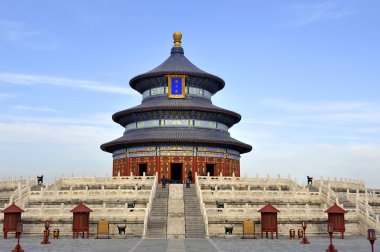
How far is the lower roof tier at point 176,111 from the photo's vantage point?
58.9 metres

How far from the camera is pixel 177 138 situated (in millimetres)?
56219

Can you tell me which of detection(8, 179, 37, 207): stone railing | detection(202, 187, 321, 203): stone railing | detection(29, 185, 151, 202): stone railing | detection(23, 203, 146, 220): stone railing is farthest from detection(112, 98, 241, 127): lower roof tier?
detection(23, 203, 146, 220): stone railing

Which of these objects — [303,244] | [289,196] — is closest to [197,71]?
[289,196]

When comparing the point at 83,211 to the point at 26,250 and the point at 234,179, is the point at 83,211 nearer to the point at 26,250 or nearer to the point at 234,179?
the point at 26,250

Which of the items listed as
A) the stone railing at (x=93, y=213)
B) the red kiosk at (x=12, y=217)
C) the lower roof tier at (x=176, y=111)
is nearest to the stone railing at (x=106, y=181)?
the stone railing at (x=93, y=213)

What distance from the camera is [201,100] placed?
208 ft

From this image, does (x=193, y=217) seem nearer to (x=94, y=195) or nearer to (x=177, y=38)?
(x=94, y=195)

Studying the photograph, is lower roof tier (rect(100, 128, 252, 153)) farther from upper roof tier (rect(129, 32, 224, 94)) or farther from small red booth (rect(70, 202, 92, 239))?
small red booth (rect(70, 202, 92, 239))

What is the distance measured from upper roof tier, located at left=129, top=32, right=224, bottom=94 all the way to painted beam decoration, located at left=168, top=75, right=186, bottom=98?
Result: 815mm

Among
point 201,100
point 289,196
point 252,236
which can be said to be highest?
point 201,100

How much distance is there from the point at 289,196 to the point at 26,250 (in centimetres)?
2150

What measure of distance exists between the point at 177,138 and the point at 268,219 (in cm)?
2553

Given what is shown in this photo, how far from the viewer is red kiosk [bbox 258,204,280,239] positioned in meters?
31.7

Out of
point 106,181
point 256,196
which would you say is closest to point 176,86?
point 106,181
